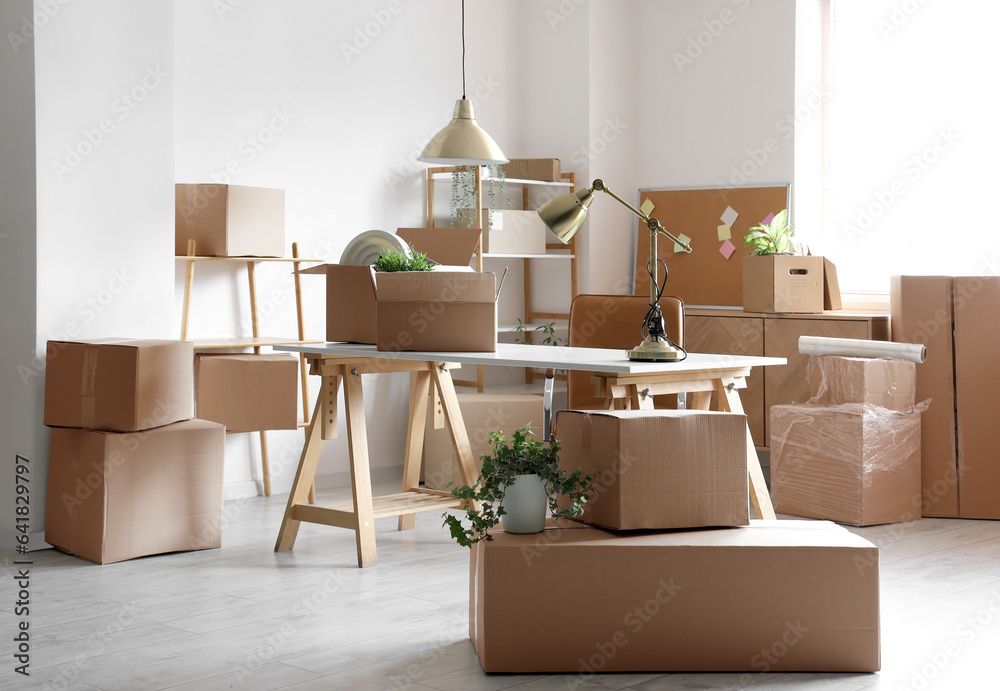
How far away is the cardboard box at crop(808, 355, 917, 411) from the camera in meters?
4.48

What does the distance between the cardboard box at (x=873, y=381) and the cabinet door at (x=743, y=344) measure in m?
0.57

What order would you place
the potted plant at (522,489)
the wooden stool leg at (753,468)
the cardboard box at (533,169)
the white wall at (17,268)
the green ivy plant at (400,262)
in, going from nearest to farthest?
the potted plant at (522,489)
the wooden stool leg at (753,468)
the green ivy plant at (400,262)
the white wall at (17,268)
the cardboard box at (533,169)

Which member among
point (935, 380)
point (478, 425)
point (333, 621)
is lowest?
point (333, 621)

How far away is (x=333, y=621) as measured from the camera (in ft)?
10.2

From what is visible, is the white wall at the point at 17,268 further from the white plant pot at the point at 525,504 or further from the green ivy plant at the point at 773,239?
the green ivy plant at the point at 773,239

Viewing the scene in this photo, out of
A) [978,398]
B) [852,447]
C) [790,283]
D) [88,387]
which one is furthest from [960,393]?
[88,387]

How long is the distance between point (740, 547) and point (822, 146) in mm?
3513

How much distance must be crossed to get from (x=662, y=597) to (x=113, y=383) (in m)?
2.14

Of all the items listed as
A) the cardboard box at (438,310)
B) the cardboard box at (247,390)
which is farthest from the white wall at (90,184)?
the cardboard box at (438,310)

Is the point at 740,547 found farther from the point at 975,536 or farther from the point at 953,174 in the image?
the point at 953,174

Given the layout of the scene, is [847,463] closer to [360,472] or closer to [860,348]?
[860,348]

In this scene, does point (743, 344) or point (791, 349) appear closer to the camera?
point (791, 349)

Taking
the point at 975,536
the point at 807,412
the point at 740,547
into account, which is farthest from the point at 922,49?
the point at 740,547

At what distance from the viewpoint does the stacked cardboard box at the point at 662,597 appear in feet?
8.54
